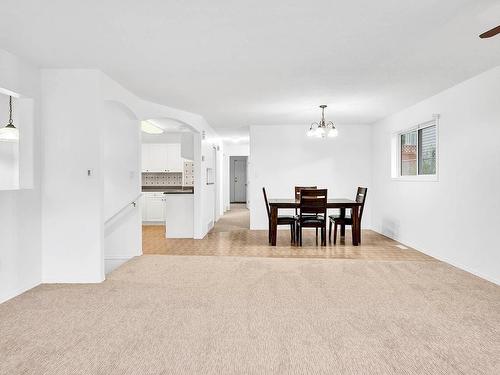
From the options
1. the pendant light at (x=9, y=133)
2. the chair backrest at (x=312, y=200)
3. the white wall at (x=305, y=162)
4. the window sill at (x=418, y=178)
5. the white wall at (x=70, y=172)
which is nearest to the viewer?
the pendant light at (x=9, y=133)

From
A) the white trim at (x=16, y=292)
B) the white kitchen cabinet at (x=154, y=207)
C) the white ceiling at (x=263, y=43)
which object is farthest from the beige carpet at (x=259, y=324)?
the white kitchen cabinet at (x=154, y=207)

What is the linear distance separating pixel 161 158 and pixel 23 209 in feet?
18.9

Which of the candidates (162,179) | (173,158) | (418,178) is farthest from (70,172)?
(162,179)

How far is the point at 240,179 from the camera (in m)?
15.9

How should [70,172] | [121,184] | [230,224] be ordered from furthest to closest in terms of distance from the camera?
[230,224], [121,184], [70,172]

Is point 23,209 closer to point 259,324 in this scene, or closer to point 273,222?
point 259,324

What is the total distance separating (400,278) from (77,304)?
3302 mm

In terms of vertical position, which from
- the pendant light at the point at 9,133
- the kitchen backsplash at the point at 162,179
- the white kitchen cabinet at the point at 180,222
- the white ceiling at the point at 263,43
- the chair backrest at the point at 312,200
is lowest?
the white kitchen cabinet at the point at 180,222

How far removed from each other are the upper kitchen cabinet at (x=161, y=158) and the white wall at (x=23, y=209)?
541cm

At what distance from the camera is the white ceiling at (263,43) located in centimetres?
246

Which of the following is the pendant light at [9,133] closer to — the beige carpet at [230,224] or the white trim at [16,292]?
the white trim at [16,292]

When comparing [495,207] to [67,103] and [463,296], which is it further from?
[67,103]

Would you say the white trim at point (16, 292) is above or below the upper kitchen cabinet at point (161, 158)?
below

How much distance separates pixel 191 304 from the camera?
3186 mm
